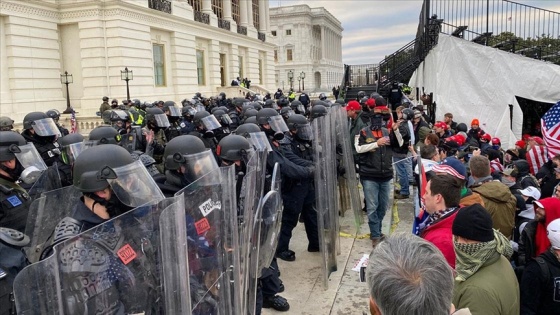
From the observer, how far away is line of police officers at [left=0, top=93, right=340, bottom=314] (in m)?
2.44

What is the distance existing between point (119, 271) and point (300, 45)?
8266cm

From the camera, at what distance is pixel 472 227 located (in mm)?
2270

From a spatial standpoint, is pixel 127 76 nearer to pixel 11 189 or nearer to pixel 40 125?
pixel 40 125

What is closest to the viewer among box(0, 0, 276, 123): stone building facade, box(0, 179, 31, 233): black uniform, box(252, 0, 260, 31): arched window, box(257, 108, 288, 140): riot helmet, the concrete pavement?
box(0, 179, 31, 233): black uniform

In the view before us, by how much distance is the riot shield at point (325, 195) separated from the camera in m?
4.67

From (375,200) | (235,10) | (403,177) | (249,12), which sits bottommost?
(403,177)

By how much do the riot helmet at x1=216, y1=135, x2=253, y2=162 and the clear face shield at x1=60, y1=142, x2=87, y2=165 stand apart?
192 cm

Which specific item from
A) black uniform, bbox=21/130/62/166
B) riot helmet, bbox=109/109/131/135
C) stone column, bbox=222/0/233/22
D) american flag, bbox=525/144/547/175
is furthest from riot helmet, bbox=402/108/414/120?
stone column, bbox=222/0/233/22

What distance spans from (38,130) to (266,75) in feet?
131

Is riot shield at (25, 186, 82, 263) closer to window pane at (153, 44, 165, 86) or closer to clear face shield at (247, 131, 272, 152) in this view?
clear face shield at (247, 131, 272, 152)

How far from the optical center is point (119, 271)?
6.03ft

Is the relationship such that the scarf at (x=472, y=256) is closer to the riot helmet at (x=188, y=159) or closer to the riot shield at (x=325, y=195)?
the riot helmet at (x=188, y=159)

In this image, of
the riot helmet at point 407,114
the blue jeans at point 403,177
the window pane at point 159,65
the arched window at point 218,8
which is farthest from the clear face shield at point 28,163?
the arched window at point 218,8

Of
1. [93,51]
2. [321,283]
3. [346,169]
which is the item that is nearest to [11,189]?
[321,283]
